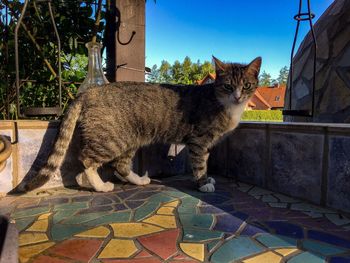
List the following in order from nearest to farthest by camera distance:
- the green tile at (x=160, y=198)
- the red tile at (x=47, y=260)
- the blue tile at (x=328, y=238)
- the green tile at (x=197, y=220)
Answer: the red tile at (x=47, y=260)
the blue tile at (x=328, y=238)
the green tile at (x=197, y=220)
the green tile at (x=160, y=198)

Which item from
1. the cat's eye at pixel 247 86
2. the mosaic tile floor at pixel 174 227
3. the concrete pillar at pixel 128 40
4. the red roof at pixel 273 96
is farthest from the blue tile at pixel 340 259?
the red roof at pixel 273 96

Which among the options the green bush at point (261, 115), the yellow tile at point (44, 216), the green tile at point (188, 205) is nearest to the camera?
the yellow tile at point (44, 216)

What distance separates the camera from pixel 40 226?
5.77 ft

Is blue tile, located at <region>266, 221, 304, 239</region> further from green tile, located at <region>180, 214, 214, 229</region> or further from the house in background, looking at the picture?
the house in background

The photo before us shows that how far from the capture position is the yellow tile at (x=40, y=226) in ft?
5.64

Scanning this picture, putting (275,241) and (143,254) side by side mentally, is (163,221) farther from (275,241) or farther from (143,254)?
(275,241)

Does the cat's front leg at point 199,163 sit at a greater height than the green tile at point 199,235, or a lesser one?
greater

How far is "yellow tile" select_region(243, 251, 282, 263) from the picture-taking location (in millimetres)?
1376

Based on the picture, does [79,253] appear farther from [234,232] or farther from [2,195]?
[2,195]

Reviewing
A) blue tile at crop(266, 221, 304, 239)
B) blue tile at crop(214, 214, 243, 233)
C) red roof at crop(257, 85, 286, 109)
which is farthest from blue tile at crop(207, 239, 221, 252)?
red roof at crop(257, 85, 286, 109)

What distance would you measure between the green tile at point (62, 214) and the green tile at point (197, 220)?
0.74 metres

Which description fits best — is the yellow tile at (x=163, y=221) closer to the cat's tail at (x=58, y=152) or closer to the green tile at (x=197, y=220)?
the green tile at (x=197, y=220)

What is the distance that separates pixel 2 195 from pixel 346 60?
12.0ft

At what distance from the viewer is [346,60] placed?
10.8 feet
